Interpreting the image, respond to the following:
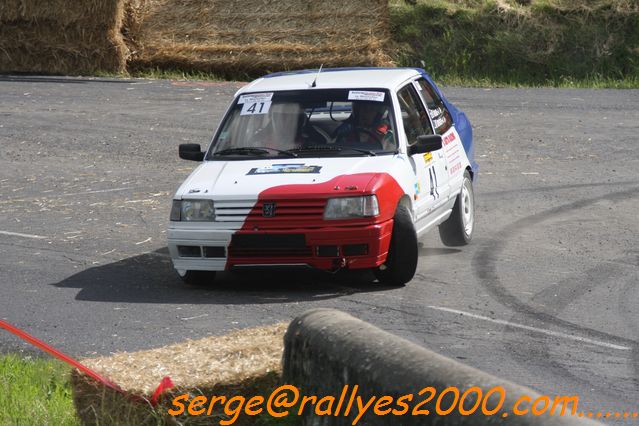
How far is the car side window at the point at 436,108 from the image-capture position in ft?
36.9

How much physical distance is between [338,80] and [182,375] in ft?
19.3

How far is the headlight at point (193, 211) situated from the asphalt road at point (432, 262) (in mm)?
640

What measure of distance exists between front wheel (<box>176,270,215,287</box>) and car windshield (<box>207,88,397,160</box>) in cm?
103

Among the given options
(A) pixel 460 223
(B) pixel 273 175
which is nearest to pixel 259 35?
(A) pixel 460 223

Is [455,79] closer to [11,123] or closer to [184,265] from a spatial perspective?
[11,123]

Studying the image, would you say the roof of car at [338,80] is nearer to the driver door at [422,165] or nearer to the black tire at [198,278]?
the driver door at [422,165]

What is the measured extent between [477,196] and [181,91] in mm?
9862

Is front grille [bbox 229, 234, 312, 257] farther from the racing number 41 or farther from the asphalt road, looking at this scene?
the racing number 41

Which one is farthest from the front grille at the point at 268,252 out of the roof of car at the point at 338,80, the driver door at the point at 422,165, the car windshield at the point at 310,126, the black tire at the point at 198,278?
the roof of car at the point at 338,80

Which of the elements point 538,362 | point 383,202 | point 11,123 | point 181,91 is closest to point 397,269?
point 383,202

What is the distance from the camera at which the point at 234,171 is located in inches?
387

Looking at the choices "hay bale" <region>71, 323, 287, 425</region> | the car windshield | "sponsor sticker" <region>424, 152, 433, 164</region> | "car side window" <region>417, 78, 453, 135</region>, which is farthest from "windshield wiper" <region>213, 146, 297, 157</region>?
"hay bale" <region>71, 323, 287, 425</region>

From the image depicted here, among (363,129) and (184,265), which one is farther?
(363,129)

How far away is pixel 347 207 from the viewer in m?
9.20
